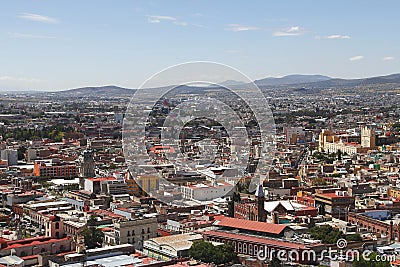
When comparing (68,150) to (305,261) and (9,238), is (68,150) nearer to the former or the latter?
(9,238)

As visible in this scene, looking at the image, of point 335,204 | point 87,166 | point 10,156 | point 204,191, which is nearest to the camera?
point 335,204

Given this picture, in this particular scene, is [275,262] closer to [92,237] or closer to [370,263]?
[370,263]

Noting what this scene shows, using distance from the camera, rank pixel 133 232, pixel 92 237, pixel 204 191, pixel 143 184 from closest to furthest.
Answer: pixel 92 237
pixel 133 232
pixel 204 191
pixel 143 184

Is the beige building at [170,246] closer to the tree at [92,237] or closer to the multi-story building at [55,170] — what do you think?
the tree at [92,237]

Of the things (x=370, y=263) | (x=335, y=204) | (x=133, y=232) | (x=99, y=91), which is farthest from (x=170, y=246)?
(x=99, y=91)

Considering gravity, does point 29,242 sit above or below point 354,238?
above

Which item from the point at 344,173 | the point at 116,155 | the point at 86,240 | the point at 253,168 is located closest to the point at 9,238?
the point at 86,240
